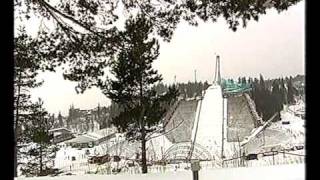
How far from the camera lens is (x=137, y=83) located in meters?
2.34

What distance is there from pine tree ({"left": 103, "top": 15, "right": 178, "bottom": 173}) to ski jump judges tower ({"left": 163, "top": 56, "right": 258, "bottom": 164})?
0.12 metres

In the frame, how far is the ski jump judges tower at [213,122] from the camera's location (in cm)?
229

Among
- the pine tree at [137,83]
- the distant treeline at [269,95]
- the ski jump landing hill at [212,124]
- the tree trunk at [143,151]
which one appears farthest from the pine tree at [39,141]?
the distant treeline at [269,95]

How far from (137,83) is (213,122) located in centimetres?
47

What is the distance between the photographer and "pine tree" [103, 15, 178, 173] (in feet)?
7.28

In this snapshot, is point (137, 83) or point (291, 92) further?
point (137, 83)

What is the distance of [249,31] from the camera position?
221 cm

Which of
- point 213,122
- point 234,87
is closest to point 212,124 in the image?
point 213,122

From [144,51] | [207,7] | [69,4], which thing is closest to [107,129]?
[144,51]

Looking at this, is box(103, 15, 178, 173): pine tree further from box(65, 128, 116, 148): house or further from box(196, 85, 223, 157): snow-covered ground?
box(196, 85, 223, 157): snow-covered ground

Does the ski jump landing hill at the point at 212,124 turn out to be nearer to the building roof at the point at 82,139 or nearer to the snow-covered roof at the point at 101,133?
the snow-covered roof at the point at 101,133

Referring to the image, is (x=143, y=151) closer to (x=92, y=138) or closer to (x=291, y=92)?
(x=92, y=138)

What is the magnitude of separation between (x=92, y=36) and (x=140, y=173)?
31.7 inches

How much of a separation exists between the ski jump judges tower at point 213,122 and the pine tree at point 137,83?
12 centimetres
